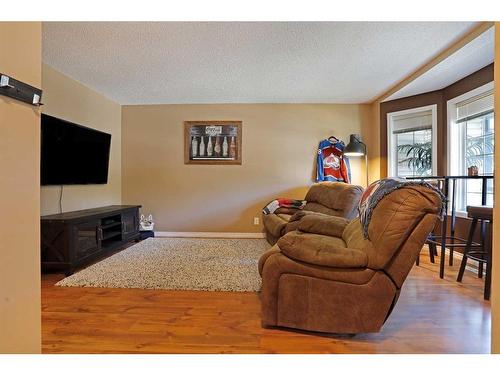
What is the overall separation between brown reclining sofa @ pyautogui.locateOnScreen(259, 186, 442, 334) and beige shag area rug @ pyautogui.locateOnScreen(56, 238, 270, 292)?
2.55ft

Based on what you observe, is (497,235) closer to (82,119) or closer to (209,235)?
(209,235)

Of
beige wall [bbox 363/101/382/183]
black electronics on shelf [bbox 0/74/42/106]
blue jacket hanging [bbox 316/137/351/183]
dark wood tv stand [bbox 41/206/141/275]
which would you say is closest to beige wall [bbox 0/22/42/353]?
black electronics on shelf [bbox 0/74/42/106]

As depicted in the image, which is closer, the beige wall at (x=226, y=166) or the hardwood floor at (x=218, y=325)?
the hardwood floor at (x=218, y=325)

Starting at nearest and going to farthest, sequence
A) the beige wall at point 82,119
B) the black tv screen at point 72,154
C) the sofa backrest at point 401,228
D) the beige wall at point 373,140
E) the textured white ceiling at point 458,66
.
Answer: the sofa backrest at point 401,228, the textured white ceiling at point 458,66, the black tv screen at point 72,154, the beige wall at point 82,119, the beige wall at point 373,140

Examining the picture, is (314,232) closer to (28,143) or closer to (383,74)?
(28,143)

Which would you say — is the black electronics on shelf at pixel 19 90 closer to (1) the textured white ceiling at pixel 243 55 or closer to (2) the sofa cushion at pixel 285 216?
(1) the textured white ceiling at pixel 243 55

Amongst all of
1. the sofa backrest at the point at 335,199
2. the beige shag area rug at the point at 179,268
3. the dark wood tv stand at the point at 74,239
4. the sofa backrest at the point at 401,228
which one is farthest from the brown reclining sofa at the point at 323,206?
the dark wood tv stand at the point at 74,239

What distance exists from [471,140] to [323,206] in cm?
193

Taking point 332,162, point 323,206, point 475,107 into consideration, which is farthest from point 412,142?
point 323,206

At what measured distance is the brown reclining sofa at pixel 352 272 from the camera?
4.96 ft

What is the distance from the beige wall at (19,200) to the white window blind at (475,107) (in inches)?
155

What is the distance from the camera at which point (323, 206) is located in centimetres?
357

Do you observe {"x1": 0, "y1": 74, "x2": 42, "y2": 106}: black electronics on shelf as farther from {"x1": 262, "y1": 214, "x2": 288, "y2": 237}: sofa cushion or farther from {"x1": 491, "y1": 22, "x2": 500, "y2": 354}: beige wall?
{"x1": 262, "y1": 214, "x2": 288, "y2": 237}: sofa cushion

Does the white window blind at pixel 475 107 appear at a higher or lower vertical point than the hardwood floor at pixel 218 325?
higher
